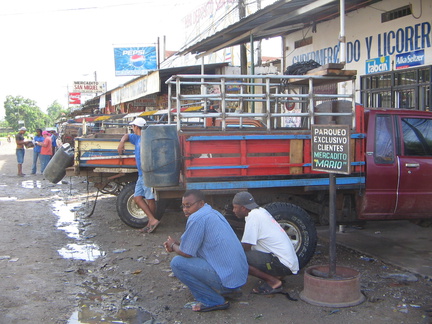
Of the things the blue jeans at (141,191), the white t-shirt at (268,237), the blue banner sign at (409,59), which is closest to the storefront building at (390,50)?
the blue banner sign at (409,59)

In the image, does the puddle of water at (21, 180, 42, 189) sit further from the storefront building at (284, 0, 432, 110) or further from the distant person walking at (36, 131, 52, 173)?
the storefront building at (284, 0, 432, 110)

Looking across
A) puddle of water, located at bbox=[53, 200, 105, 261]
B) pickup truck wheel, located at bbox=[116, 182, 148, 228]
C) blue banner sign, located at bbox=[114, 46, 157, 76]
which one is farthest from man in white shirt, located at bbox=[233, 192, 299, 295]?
blue banner sign, located at bbox=[114, 46, 157, 76]

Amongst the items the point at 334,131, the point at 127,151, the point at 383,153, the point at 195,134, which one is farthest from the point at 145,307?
the point at 127,151

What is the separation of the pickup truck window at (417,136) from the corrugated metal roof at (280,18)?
8.96 feet

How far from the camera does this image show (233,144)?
5.60 metres

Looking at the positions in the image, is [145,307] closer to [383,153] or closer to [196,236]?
[196,236]

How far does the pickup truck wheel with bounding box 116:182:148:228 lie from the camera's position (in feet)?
27.0

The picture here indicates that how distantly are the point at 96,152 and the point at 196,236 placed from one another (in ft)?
15.3

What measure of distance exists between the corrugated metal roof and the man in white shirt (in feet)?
14.9

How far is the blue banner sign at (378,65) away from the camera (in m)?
10.4

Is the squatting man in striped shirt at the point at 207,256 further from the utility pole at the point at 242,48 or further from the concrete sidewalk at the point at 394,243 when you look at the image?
the utility pole at the point at 242,48

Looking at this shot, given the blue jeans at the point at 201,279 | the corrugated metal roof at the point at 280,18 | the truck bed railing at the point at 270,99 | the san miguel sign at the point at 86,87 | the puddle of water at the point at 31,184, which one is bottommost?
the puddle of water at the point at 31,184

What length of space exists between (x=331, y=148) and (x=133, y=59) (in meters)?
21.7

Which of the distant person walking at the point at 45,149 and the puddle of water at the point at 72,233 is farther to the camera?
the distant person walking at the point at 45,149
